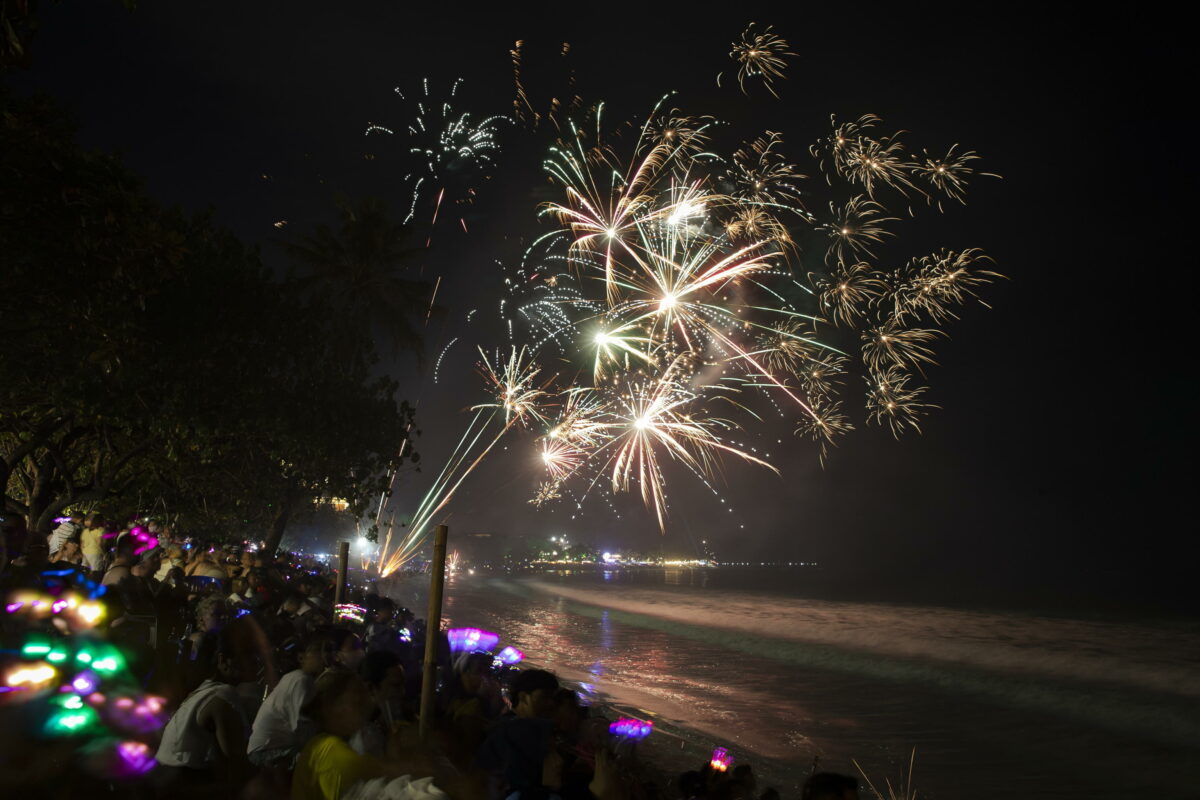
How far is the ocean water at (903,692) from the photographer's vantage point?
1276 centimetres

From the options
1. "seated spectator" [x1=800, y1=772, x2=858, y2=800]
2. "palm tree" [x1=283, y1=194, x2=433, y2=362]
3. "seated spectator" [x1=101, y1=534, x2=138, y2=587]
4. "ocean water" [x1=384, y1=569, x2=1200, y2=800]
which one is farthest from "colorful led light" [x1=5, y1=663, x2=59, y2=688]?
"palm tree" [x1=283, y1=194, x2=433, y2=362]

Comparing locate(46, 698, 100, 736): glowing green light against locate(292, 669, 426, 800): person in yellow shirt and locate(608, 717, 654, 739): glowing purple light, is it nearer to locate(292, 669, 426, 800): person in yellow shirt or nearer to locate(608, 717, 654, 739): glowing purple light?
locate(292, 669, 426, 800): person in yellow shirt

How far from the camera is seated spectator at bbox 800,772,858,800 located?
143 inches

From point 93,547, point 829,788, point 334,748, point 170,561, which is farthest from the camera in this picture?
point 170,561

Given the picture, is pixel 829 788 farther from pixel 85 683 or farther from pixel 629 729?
pixel 629 729

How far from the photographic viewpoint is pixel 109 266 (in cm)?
848

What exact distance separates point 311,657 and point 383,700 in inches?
22.0

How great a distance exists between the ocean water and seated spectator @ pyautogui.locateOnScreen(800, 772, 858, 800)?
2673 millimetres

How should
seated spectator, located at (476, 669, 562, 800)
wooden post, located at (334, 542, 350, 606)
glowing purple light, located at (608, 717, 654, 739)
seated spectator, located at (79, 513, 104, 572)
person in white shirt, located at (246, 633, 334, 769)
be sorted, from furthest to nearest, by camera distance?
wooden post, located at (334, 542, 350, 606) → seated spectator, located at (79, 513, 104, 572) → glowing purple light, located at (608, 717, 654, 739) → person in white shirt, located at (246, 633, 334, 769) → seated spectator, located at (476, 669, 562, 800)

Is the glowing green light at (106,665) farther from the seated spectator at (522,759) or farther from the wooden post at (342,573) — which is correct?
the wooden post at (342,573)

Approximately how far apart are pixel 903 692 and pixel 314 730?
2166 centimetres

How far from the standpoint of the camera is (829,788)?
12.0ft

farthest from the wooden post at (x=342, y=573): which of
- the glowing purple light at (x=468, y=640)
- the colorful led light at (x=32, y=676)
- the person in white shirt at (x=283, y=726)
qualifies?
the person in white shirt at (x=283, y=726)

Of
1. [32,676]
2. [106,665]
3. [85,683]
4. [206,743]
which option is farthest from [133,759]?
[106,665]
